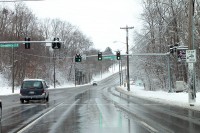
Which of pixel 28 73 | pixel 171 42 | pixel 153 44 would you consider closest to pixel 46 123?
pixel 171 42

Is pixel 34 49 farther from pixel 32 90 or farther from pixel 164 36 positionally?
pixel 32 90

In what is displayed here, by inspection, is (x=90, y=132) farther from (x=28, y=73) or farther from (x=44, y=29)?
(x=44, y=29)

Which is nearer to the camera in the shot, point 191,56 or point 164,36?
point 191,56

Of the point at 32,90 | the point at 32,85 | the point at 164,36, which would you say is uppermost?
the point at 164,36

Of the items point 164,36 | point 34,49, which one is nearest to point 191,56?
point 164,36

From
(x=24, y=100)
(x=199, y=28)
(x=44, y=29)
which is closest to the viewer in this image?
(x=24, y=100)

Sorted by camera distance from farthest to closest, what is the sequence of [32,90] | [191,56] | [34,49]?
1. [34,49]
2. [32,90]
3. [191,56]

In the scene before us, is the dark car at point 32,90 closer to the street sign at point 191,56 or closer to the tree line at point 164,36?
the street sign at point 191,56

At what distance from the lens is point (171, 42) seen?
53188mm

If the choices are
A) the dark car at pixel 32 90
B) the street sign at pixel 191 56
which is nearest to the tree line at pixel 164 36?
the street sign at pixel 191 56

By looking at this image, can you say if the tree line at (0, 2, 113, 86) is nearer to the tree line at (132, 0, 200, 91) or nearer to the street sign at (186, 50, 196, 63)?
the tree line at (132, 0, 200, 91)

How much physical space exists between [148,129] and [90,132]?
202cm

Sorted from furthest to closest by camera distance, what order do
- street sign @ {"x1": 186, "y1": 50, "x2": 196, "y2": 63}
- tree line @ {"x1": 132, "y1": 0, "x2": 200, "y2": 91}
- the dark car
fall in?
tree line @ {"x1": 132, "y1": 0, "x2": 200, "y2": 91}
the dark car
street sign @ {"x1": 186, "y1": 50, "x2": 196, "y2": 63}

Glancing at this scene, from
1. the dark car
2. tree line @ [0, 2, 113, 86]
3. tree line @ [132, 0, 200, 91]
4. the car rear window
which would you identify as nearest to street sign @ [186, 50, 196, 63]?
the dark car
